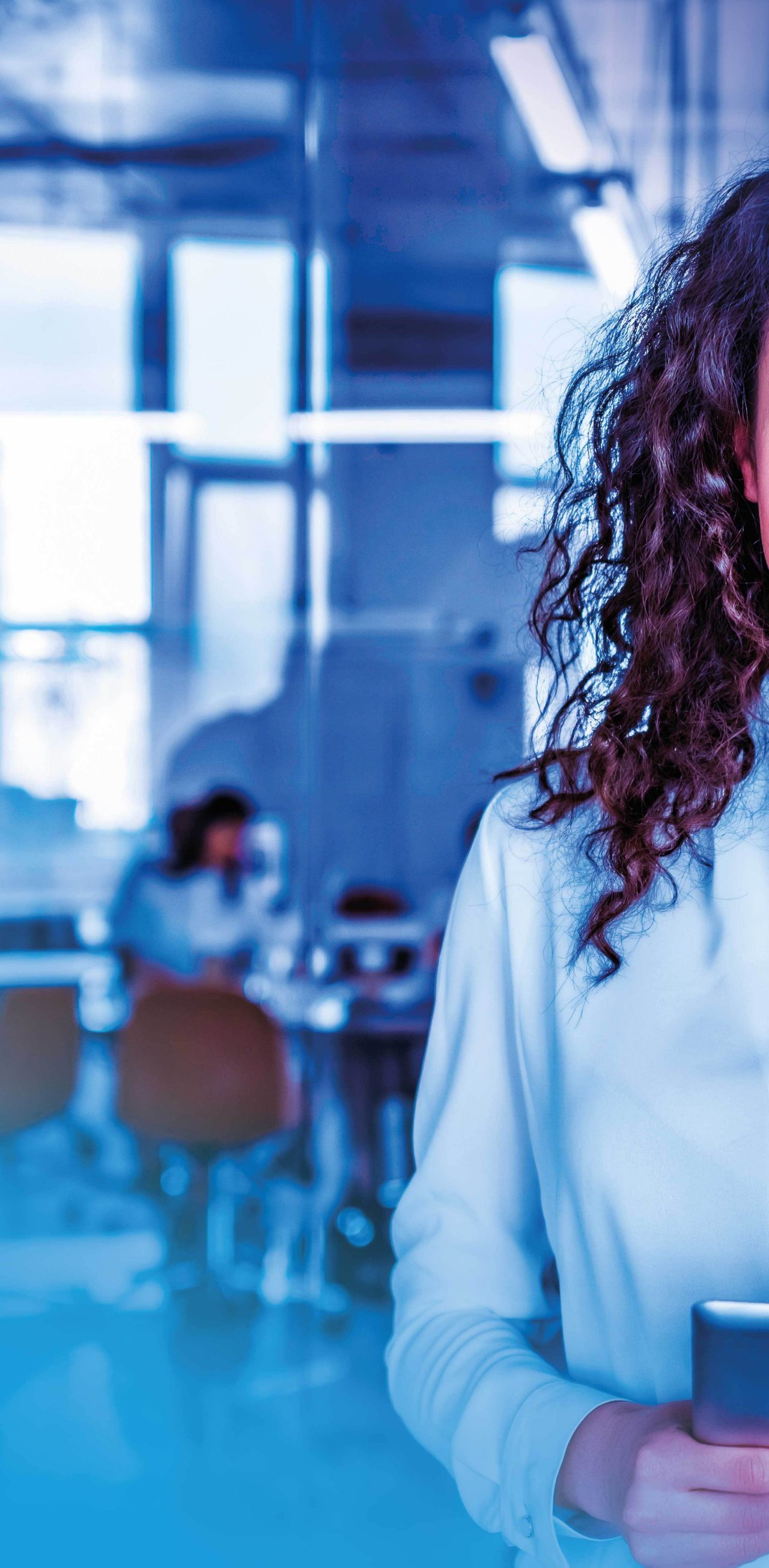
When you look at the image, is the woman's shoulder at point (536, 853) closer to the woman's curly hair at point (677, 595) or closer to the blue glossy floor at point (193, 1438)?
the woman's curly hair at point (677, 595)

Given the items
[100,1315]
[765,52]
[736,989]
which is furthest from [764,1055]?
[765,52]

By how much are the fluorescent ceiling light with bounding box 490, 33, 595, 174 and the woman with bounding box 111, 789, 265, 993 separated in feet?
9.89

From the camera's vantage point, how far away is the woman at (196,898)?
16.0ft

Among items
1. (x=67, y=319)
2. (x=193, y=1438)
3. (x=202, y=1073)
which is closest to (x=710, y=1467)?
(x=193, y=1438)

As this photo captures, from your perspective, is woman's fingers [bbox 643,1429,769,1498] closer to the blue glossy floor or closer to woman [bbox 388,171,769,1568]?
woman [bbox 388,171,769,1568]

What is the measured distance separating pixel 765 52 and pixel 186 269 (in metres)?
2.73

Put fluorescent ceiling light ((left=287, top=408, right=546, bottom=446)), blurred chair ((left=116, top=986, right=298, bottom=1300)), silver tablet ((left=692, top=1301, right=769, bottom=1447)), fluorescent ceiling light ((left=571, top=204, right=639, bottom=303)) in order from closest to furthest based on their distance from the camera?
silver tablet ((left=692, top=1301, right=769, bottom=1447)) → blurred chair ((left=116, top=986, right=298, bottom=1300)) → fluorescent ceiling light ((left=571, top=204, right=639, bottom=303)) → fluorescent ceiling light ((left=287, top=408, right=546, bottom=446))

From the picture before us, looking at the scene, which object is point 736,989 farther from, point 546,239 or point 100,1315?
point 546,239

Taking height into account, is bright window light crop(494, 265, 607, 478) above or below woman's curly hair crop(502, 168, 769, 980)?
above

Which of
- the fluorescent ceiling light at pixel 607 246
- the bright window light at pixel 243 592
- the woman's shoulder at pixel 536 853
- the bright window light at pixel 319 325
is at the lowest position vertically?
the woman's shoulder at pixel 536 853

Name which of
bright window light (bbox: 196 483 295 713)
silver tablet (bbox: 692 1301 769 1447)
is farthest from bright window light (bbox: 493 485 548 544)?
bright window light (bbox: 196 483 295 713)

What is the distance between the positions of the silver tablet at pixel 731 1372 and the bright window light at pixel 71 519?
6.09 m

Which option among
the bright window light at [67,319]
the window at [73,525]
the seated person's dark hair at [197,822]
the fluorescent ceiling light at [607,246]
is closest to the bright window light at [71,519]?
the window at [73,525]

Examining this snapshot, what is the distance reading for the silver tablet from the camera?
73 centimetres
